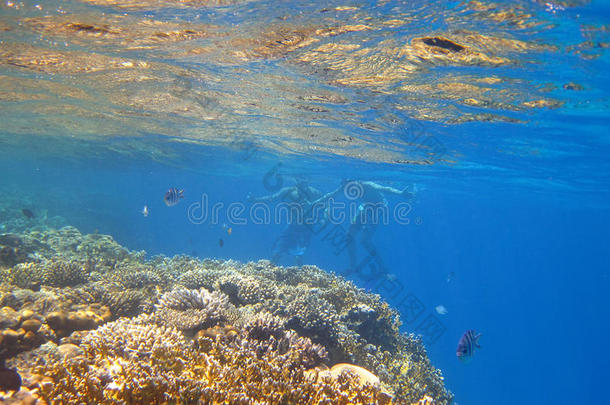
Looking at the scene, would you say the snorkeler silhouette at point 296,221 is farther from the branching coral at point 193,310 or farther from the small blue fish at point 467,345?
the small blue fish at point 467,345

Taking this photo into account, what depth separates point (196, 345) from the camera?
16.3 ft

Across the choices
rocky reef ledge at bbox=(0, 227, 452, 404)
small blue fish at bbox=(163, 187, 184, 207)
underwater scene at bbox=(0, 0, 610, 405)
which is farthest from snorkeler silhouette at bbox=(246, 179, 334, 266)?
small blue fish at bbox=(163, 187, 184, 207)

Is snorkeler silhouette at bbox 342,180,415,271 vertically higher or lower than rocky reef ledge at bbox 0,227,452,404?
lower

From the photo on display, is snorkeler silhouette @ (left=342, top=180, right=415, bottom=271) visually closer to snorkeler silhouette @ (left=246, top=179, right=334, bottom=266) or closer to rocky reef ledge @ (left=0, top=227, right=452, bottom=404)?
snorkeler silhouette @ (left=246, top=179, right=334, bottom=266)

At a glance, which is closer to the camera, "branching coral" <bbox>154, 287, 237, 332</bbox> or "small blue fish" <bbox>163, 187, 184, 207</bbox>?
"branching coral" <bbox>154, 287, 237, 332</bbox>

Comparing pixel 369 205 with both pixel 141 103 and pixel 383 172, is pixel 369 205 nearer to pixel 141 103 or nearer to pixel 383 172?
pixel 383 172

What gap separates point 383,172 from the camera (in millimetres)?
33594

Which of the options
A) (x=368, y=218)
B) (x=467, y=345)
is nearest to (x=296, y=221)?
(x=368, y=218)

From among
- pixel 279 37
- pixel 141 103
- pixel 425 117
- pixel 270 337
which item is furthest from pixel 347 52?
pixel 141 103

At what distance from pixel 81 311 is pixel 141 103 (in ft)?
49.7

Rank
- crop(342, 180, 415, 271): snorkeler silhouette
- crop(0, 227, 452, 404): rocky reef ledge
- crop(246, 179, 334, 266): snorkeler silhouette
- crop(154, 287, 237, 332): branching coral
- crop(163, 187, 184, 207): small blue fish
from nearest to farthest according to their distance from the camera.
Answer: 1. crop(0, 227, 452, 404): rocky reef ledge
2. crop(154, 287, 237, 332): branching coral
3. crop(163, 187, 184, 207): small blue fish
4. crop(246, 179, 334, 266): snorkeler silhouette
5. crop(342, 180, 415, 271): snorkeler silhouette

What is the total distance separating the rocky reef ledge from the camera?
339 centimetres

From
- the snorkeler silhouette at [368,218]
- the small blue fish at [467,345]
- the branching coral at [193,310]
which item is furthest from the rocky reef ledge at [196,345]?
the snorkeler silhouette at [368,218]

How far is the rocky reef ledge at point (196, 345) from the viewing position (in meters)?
3.39
